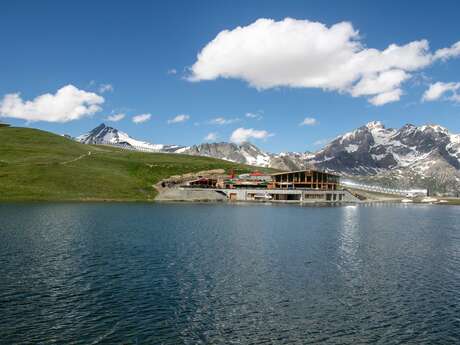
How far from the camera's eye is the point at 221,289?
4712cm

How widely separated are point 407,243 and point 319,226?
30.4 meters

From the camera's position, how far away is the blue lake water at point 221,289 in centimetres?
3450

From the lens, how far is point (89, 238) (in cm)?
8006

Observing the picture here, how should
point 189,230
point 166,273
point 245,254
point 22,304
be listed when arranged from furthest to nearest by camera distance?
point 189,230, point 245,254, point 166,273, point 22,304

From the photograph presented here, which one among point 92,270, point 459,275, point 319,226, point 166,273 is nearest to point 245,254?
point 166,273

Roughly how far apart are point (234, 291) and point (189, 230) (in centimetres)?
5190

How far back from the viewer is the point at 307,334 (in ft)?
113

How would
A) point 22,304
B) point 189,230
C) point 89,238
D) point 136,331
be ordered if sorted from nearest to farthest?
point 136,331
point 22,304
point 89,238
point 189,230

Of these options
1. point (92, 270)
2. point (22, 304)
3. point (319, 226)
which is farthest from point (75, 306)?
point (319, 226)

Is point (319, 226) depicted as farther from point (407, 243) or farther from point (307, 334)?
point (307, 334)

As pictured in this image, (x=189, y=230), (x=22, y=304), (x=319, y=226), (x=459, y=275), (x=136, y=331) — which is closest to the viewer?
(x=136, y=331)

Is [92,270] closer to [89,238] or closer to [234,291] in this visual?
[234,291]

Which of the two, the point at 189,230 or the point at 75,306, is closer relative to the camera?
the point at 75,306

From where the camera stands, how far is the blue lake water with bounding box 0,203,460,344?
113 ft
